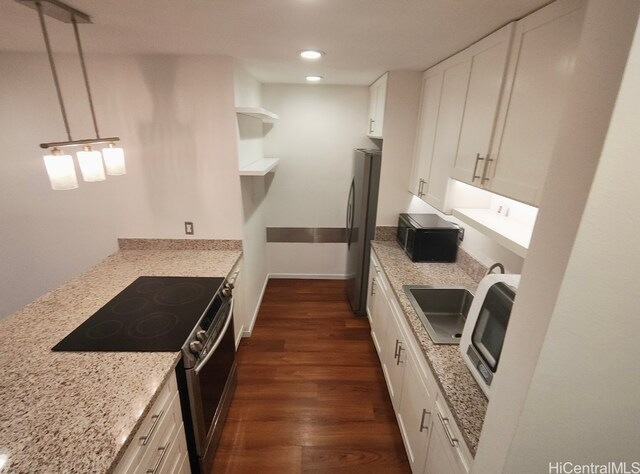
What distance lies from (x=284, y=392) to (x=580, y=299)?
218 centimetres

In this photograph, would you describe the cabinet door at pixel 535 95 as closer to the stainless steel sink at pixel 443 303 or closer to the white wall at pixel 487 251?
the white wall at pixel 487 251

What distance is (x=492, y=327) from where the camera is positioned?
3.91 ft

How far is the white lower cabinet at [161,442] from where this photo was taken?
1.05 metres

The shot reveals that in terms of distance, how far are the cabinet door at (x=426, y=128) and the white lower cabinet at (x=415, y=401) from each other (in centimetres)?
84

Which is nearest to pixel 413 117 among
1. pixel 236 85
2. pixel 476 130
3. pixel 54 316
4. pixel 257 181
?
pixel 476 130

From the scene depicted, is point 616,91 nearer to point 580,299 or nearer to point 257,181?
point 580,299

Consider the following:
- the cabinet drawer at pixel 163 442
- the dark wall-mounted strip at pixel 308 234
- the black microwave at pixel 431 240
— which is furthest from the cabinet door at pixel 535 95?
the dark wall-mounted strip at pixel 308 234

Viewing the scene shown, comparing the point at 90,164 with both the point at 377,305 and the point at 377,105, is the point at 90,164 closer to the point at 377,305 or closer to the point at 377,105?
the point at 377,305

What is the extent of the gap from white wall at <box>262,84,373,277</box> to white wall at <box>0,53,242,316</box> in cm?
126

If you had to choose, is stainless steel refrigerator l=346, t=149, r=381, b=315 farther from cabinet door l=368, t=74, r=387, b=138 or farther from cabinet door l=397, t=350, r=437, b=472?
cabinet door l=397, t=350, r=437, b=472

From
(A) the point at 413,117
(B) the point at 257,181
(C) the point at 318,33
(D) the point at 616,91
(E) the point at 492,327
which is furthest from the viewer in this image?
(B) the point at 257,181

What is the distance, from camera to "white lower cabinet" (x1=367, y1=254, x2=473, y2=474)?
1195mm

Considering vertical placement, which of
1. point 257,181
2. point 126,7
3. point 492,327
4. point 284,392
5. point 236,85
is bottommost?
point 284,392

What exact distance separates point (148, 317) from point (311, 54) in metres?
1.88
